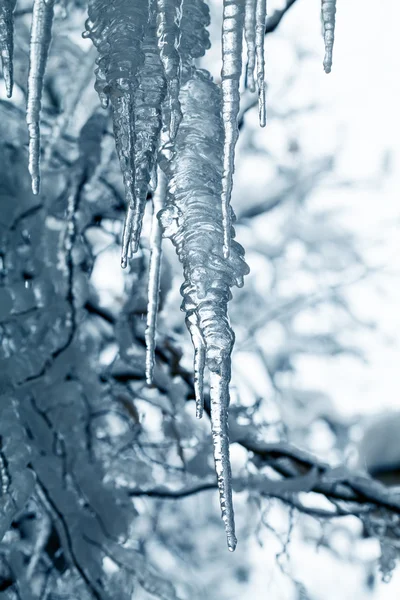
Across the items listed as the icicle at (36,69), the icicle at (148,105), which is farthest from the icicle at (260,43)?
the icicle at (36,69)

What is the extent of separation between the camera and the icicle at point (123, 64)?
63 centimetres

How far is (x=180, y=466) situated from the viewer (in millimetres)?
782

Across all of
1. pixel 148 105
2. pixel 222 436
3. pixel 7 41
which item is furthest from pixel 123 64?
pixel 222 436

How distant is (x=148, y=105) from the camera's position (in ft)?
2.11

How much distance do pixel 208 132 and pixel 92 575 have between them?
1.88 ft

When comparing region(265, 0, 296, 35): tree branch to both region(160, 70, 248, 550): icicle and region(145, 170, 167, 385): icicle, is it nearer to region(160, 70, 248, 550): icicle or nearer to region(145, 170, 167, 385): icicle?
region(160, 70, 248, 550): icicle

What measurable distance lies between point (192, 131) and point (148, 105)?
5cm

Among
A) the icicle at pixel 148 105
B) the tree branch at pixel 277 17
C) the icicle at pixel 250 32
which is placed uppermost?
the tree branch at pixel 277 17

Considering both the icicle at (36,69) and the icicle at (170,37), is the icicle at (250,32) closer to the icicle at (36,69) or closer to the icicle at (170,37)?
the icicle at (170,37)

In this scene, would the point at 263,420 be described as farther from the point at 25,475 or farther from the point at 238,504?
the point at 25,475

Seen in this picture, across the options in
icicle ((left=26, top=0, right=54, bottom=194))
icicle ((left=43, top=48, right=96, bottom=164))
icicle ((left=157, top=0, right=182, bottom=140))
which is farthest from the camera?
icicle ((left=43, top=48, right=96, bottom=164))

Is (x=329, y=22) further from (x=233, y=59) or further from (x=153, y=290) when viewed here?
(x=153, y=290)

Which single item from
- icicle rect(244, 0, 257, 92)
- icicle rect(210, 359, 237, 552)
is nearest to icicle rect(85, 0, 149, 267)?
icicle rect(244, 0, 257, 92)

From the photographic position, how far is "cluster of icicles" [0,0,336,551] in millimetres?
609
